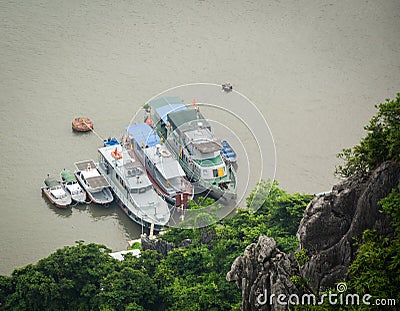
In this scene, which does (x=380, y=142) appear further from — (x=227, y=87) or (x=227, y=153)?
(x=227, y=87)

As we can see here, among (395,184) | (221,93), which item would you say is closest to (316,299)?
(395,184)

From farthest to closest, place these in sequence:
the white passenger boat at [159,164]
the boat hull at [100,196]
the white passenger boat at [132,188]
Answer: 1. the boat hull at [100,196]
2. the white passenger boat at [159,164]
3. the white passenger boat at [132,188]

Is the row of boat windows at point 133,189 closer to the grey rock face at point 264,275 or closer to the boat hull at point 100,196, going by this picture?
the boat hull at point 100,196

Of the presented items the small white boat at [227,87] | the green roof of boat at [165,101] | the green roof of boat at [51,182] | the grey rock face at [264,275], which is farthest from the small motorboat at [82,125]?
the grey rock face at [264,275]

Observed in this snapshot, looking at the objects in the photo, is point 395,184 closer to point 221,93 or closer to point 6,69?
point 221,93

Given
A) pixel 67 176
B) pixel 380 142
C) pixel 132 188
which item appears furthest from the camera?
pixel 67 176

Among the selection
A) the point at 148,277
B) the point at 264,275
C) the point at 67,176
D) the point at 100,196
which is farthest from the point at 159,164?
the point at 264,275

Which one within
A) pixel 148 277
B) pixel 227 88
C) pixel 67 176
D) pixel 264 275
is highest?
pixel 227 88
